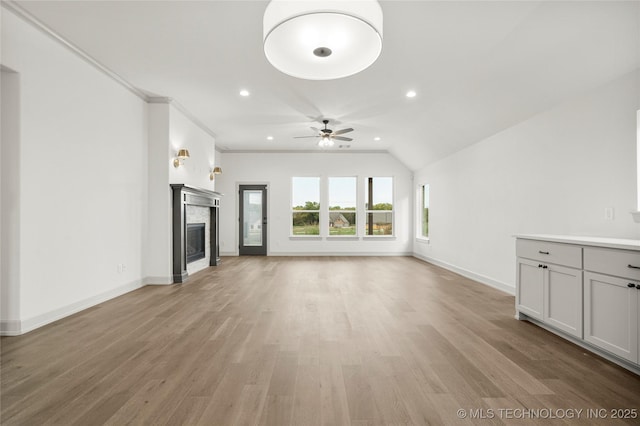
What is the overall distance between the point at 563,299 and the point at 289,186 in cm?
735

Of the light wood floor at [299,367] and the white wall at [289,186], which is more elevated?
the white wall at [289,186]

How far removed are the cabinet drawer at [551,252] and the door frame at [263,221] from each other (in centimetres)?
693

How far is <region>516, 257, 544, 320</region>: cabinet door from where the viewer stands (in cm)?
318

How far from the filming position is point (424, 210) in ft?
29.4

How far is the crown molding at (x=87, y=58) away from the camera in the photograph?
9.86 ft

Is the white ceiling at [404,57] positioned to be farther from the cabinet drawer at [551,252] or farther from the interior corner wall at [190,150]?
the cabinet drawer at [551,252]

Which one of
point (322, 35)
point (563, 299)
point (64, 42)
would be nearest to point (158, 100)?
point (64, 42)

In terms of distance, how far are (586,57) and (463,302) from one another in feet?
9.72

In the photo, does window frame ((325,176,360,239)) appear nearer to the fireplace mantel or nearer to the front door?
the front door

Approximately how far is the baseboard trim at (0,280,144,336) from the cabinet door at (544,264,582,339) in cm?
495

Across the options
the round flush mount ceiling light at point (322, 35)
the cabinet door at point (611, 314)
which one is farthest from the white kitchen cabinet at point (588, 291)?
the round flush mount ceiling light at point (322, 35)

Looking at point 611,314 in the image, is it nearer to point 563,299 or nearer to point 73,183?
point 563,299

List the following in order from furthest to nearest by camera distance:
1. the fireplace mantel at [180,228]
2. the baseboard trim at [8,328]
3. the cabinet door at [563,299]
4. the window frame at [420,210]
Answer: the window frame at [420,210] → the fireplace mantel at [180,228] → the baseboard trim at [8,328] → the cabinet door at [563,299]

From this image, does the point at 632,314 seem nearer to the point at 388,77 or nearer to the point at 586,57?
the point at 586,57
